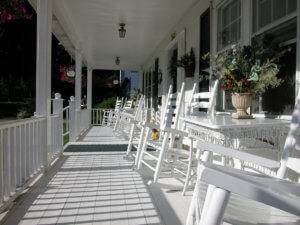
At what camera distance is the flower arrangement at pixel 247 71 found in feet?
10.1

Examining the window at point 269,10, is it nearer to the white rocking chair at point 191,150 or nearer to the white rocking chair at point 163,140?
the white rocking chair at point 191,150

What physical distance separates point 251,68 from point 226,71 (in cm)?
20

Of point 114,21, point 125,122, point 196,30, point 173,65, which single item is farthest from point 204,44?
point 125,122

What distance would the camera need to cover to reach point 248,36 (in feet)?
13.1

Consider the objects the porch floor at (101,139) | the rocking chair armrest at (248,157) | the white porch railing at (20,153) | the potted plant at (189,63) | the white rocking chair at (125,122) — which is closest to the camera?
the rocking chair armrest at (248,157)

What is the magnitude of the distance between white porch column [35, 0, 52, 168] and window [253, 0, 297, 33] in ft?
7.65

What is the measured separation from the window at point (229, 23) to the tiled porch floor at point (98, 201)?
182cm

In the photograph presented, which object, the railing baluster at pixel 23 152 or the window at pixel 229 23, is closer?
the railing baluster at pixel 23 152

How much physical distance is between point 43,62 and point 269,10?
8.22 ft

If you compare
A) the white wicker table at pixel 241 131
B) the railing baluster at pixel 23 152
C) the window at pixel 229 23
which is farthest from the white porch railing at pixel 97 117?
the white wicker table at pixel 241 131

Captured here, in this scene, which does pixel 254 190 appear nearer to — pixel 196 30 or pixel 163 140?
pixel 163 140

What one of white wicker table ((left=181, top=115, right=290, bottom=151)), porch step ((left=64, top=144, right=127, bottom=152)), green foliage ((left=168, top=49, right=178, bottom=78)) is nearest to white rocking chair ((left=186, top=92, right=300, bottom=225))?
white wicker table ((left=181, top=115, right=290, bottom=151))

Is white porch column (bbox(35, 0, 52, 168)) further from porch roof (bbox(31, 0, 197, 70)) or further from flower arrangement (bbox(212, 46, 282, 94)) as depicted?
flower arrangement (bbox(212, 46, 282, 94))

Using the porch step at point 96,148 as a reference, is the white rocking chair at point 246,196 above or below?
above
